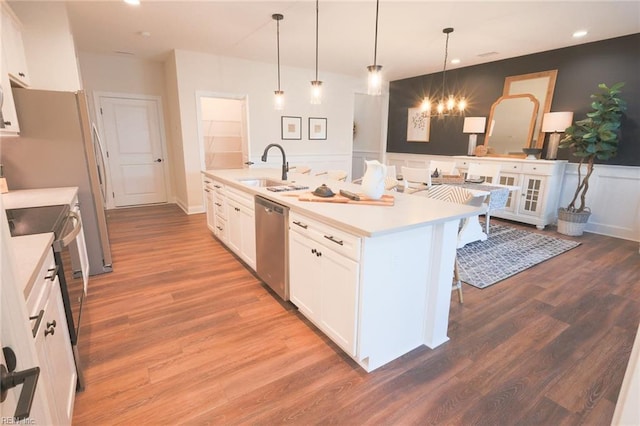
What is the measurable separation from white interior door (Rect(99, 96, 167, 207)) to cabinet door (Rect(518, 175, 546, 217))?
650 centimetres

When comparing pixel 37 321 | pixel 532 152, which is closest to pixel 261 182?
pixel 37 321

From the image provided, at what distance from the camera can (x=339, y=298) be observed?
188 centimetres

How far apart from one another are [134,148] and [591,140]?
730 cm

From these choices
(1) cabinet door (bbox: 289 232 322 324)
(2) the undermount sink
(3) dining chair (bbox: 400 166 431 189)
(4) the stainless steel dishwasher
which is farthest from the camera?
(3) dining chair (bbox: 400 166 431 189)

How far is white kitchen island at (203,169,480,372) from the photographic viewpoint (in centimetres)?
173

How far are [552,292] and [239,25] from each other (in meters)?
4.49

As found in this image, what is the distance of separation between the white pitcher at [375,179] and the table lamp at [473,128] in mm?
4229

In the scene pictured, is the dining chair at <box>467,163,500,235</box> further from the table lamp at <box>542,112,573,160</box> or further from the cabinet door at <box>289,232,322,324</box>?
the cabinet door at <box>289,232,322,324</box>

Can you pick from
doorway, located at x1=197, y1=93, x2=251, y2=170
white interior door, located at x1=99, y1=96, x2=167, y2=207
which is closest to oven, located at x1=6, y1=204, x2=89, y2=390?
white interior door, located at x1=99, y1=96, x2=167, y2=207

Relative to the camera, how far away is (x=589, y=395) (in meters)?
1.73

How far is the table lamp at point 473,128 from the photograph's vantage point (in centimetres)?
551

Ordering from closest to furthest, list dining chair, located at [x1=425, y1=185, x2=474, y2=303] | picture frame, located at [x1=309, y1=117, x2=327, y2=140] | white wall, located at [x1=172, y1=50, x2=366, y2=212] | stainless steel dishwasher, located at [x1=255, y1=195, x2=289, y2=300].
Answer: stainless steel dishwasher, located at [x1=255, y1=195, x2=289, y2=300], dining chair, located at [x1=425, y1=185, x2=474, y2=303], white wall, located at [x1=172, y1=50, x2=366, y2=212], picture frame, located at [x1=309, y1=117, x2=327, y2=140]

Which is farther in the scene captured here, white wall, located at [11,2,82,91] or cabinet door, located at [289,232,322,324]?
white wall, located at [11,2,82,91]

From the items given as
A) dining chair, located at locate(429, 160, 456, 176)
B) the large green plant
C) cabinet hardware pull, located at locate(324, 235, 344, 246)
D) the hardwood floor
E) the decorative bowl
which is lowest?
the hardwood floor
